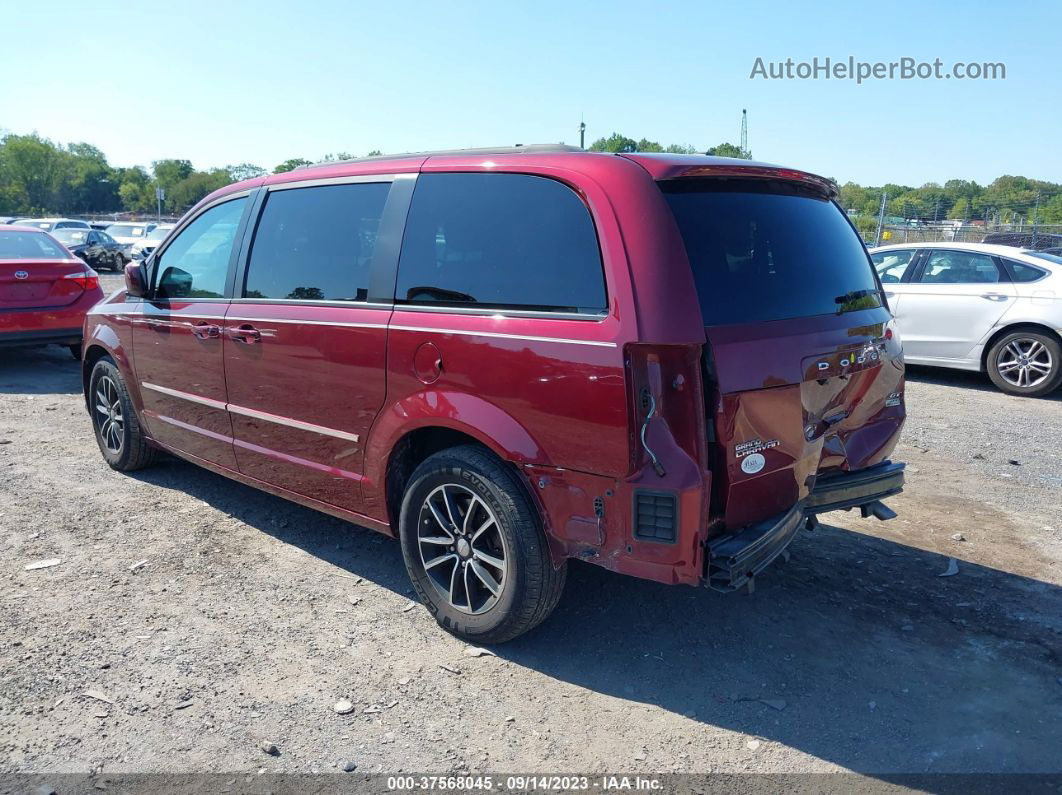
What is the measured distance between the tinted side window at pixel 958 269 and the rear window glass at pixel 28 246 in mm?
10149

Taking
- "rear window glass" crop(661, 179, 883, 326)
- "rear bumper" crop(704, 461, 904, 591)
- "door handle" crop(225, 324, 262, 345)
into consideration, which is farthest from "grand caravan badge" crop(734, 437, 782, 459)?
"door handle" crop(225, 324, 262, 345)

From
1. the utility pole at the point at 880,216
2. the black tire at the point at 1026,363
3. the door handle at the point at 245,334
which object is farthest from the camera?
the utility pole at the point at 880,216

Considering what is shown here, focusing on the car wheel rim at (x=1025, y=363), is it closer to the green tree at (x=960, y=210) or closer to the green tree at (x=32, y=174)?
the green tree at (x=960, y=210)

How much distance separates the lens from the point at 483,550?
3.55m

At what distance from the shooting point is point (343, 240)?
4.12 m

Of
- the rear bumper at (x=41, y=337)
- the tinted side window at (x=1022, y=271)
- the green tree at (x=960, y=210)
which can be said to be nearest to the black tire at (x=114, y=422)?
the rear bumper at (x=41, y=337)

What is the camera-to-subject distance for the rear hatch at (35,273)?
9086 mm

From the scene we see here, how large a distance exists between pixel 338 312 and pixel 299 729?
184 cm

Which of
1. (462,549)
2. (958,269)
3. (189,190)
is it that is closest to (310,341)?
(462,549)

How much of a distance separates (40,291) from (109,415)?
4357 millimetres

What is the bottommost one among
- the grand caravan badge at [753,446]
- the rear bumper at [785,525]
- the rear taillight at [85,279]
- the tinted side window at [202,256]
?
the rear bumper at [785,525]

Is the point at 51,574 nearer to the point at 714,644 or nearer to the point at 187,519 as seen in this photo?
the point at 187,519

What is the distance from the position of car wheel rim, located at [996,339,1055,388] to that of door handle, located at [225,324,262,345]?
26.8 feet

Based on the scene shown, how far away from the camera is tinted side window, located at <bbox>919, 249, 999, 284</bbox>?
31.2 feet
